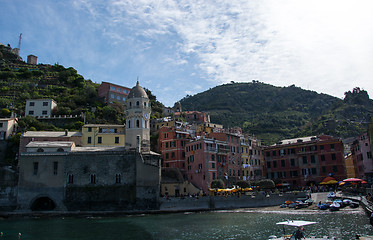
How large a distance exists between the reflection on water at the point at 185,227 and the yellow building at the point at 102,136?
59.5ft

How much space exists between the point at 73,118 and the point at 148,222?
41111mm

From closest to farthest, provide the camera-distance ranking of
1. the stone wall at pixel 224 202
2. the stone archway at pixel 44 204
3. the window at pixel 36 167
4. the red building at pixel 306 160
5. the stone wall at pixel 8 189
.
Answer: the stone wall at pixel 8 189
the window at pixel 36 167
the stone wall at pixel 224 202
the stone archway at pixel 44 204
the red building at pixel 306 160

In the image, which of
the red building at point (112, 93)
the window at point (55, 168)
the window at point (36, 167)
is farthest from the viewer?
the red building at point (112, 93)

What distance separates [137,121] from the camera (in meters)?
55.9

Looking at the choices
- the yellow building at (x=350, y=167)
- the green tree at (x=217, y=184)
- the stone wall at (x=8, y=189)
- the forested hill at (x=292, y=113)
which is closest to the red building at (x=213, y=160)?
the green tree at (x=217, y=184)

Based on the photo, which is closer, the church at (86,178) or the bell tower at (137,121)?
the church at (86,178)

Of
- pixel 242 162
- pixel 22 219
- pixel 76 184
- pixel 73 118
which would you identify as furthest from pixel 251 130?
pixel 22 219

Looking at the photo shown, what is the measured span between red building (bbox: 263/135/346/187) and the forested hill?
3188 centimetres

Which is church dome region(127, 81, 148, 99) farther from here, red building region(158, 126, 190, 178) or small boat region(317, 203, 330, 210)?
small boat region(317, 203, 330, 210)

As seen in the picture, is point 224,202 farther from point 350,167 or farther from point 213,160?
point 350,167

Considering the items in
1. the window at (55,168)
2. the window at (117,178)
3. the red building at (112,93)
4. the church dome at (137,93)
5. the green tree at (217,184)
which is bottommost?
the green tree at (217,184)

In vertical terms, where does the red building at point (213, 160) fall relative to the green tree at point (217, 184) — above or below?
above

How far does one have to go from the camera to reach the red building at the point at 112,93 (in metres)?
86.8

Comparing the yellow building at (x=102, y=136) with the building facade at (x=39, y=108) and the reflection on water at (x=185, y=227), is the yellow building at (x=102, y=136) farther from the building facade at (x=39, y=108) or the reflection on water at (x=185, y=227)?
the building facade at (x=39, y=108)
